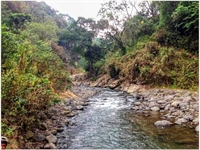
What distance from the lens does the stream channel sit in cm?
559

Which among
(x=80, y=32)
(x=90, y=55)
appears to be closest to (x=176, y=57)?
(x=90, y=55)

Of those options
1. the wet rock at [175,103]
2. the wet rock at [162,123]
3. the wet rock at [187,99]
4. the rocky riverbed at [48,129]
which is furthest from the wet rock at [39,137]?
the wet rock at [187,99]

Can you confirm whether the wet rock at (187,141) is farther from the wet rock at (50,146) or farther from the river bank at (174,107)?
the wet rock at (50,146)

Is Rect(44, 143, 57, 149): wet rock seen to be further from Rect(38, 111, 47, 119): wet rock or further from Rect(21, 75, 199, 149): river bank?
Rect(38, 111, 47, 119): wet rock

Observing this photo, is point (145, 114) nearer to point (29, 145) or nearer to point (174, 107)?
point (174, 107)

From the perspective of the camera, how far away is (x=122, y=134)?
643cm

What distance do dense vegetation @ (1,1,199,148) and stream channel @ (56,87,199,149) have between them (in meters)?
1.21

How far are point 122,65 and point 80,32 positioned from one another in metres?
10.2

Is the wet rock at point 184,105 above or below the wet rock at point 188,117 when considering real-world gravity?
above

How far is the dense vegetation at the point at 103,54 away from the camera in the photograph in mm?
5312

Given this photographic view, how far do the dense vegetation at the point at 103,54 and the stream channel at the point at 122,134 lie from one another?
1.21 meters

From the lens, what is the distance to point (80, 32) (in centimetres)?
2753

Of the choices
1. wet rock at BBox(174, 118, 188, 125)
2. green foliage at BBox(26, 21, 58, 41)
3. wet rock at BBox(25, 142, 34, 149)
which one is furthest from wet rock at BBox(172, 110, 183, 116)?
green foliage at BBox(26, 21, 58, 41)

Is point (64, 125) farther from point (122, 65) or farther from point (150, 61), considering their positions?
point (122, 65)
